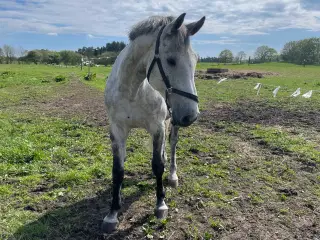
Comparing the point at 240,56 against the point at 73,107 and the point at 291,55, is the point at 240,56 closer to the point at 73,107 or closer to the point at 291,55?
the point at 291,55

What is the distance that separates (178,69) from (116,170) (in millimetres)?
1647

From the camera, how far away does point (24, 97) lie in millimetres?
12273

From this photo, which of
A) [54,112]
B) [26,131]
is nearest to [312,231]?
[26,131]

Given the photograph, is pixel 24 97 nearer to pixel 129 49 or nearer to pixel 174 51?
pixel 129 49

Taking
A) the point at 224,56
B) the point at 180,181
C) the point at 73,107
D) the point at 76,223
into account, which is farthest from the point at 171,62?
the point at 224,56

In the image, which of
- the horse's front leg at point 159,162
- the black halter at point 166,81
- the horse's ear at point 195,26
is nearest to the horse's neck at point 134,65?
the black halter at point 166,81

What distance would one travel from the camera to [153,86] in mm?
2863

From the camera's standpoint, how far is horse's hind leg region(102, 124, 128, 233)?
3.35m

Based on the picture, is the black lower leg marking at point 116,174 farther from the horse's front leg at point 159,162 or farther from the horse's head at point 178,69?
the horse's head at point 178,69

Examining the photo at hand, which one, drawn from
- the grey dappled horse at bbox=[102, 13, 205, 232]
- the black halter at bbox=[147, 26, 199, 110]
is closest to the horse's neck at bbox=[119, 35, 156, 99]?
the grey dappled horse at bbox=[102, 13, 205, 232]

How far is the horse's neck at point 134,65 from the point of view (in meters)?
2.99

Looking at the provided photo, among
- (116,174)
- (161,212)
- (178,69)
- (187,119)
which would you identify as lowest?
(161,212)

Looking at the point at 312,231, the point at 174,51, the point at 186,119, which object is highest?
the point at 174,51

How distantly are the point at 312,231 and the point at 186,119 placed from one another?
7.41 ft
